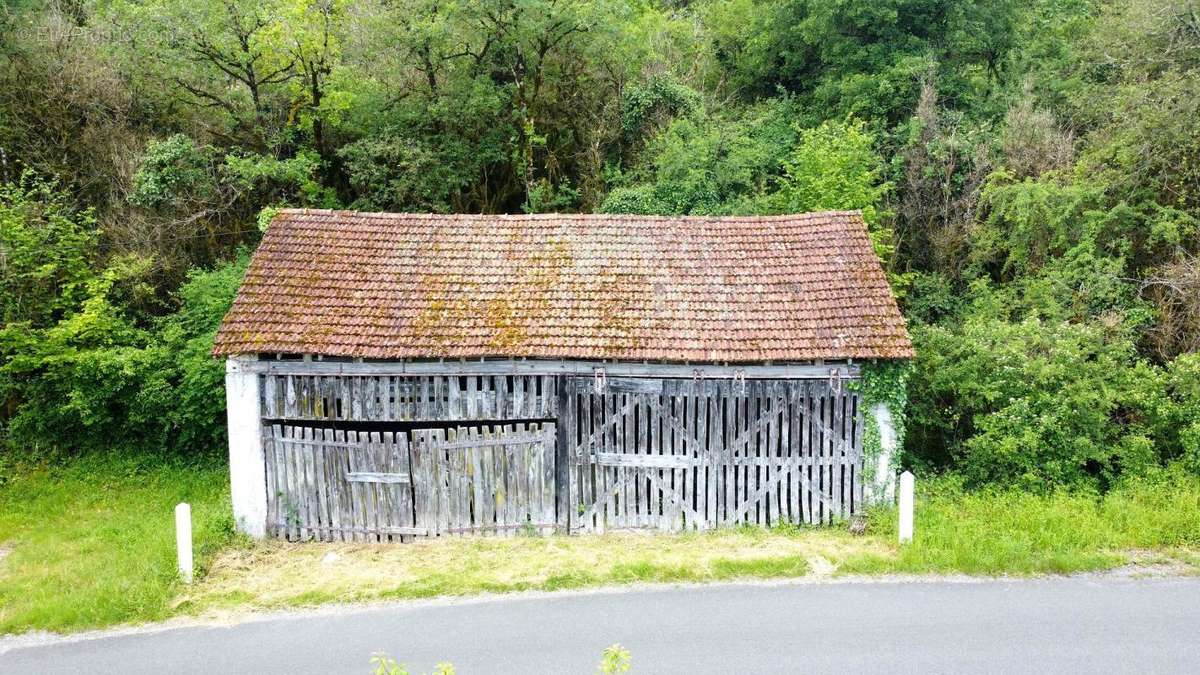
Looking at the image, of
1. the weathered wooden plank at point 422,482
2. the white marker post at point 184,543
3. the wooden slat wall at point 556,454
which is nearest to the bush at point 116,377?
the wooden slat wall at point 556,454

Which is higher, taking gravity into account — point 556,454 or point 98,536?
point 556,454

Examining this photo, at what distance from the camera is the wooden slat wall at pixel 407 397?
1187 cm

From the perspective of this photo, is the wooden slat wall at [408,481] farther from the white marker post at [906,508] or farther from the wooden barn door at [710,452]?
the white marker post at [906,508]

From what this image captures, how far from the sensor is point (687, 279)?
1287 cm

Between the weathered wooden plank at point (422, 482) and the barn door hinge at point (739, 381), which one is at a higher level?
the barn door hinge at point (739, 381)

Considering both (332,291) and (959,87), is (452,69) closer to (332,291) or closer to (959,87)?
(332,291)

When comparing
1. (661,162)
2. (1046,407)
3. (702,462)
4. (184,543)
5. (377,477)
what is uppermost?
(661,162)

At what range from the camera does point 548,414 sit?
39.2 feet

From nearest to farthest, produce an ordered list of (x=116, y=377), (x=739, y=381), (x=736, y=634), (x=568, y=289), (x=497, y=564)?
(x=736, y=634) < (x=497, y=564) < (x=739, y=381) < (x=568, y=289) < (x=116, y=377)

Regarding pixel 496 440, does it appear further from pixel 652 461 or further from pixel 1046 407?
pixel 1046 407

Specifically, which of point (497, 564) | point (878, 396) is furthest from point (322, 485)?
point (878, 396)

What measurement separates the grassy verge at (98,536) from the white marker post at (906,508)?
363 inches

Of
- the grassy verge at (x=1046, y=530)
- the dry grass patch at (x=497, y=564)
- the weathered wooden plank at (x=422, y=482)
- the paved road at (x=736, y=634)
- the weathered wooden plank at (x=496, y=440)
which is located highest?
the weathered wooden plank at (x=496, y=440)

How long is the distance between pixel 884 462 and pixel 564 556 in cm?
472
